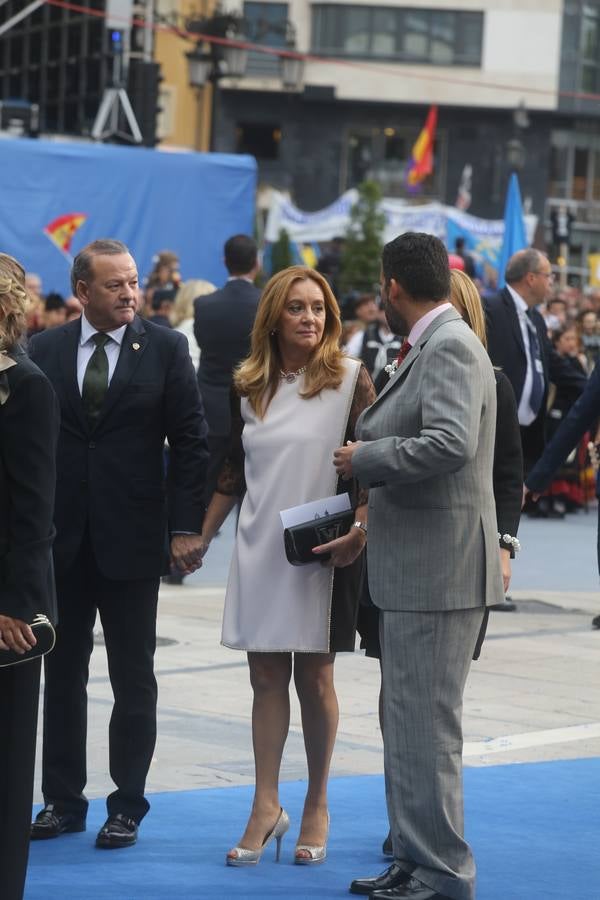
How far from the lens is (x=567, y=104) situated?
213 ft

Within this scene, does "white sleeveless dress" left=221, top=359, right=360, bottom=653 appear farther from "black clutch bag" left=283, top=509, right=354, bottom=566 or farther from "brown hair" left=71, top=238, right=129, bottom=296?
"brown hair" left=71, top=238, right=129, bottom=296

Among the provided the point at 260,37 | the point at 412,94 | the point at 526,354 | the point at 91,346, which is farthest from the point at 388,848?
the point at 412,94

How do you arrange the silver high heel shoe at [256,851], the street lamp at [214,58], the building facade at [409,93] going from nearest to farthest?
the silver high heel shoe at [256,851], the street lamp at [214,58], the building facade at [409,93]

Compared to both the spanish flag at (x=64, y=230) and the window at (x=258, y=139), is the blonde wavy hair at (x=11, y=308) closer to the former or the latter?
the spanish flag at (x=64, y=230)

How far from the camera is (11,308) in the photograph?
15.3 ft

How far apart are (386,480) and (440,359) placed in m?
0.38

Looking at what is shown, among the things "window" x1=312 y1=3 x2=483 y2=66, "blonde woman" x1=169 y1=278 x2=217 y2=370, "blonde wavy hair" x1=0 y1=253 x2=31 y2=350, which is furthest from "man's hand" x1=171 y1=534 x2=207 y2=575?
"window" x1=312 y1=3 x2=483 y2=66

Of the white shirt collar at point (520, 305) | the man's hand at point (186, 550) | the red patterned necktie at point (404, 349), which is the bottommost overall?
the man's hand at point (186, 550)

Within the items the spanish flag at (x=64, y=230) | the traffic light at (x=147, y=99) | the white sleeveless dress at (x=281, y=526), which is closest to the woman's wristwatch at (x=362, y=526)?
the white sleeveless dress at (x=281, y=526)

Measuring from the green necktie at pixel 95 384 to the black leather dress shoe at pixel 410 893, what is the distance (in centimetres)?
189

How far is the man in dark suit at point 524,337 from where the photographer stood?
10.9 meters

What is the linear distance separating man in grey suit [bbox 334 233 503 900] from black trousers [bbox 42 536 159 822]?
1.21 m

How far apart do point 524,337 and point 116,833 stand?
574cm

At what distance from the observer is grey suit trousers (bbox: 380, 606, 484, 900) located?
5.07m
